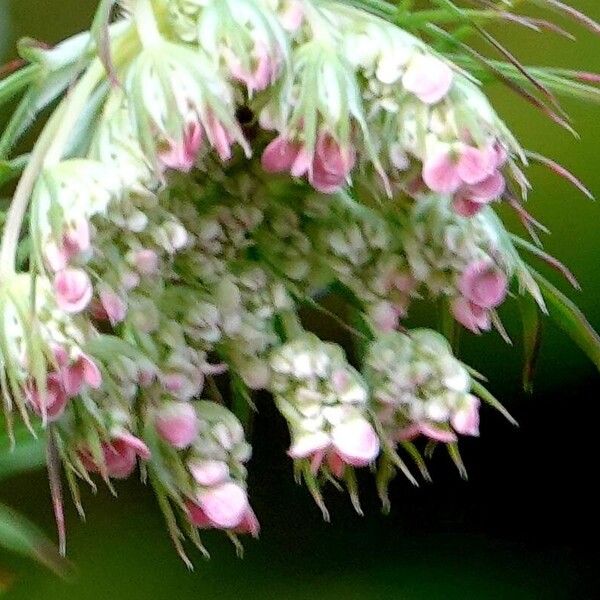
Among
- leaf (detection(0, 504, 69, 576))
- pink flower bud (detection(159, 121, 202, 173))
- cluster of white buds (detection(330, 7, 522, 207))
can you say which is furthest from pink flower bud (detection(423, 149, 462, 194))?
leaf (detection(0, 504, 69, 576))

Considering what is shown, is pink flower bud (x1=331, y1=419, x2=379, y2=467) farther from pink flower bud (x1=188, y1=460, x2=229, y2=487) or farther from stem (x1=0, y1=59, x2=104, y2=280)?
stem (x1=0, y1=59, x2=104, y2=280)

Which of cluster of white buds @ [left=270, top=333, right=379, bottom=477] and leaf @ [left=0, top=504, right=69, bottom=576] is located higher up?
cluster of white buds @ [left=270, top=333, right=379, bottom=477]

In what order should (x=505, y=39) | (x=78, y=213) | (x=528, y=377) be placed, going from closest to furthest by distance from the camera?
(x=78, y=213)
(x=528, y=377)
(x=505, y=39)

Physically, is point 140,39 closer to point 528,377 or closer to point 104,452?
point 104,452

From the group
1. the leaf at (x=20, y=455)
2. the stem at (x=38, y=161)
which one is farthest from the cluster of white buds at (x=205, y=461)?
the leaf at (x=20, y=455)

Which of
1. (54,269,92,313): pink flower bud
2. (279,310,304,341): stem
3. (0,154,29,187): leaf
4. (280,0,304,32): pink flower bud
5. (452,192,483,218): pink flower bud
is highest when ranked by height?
(280,0,304,32): pink flower bud

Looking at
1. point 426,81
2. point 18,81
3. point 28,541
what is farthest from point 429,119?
point 28,541

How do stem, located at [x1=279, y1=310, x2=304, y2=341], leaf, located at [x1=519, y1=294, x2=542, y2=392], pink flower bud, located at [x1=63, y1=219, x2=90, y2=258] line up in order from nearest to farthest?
pink flower bud, located at [x1=63, y1=219, x2=90, y2=258]
stem, located at [x1=279, y1=310, x2=304, y2=341]
leaf, located at [x1=519, y1=294, x2=542, y2=392]

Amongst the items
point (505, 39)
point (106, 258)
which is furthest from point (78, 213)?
point (505, 39)
